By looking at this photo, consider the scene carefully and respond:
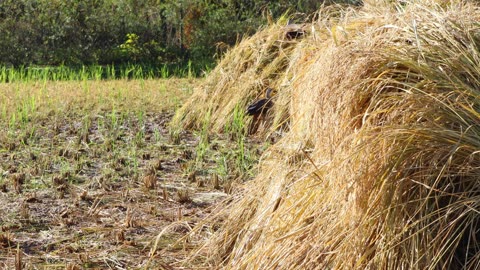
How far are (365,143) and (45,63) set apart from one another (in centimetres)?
1109

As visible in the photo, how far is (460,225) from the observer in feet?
9.70

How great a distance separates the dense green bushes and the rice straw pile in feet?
30.4

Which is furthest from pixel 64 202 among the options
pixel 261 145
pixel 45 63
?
pixel 45 63

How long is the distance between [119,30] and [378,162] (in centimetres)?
1111

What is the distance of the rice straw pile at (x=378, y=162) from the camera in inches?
116

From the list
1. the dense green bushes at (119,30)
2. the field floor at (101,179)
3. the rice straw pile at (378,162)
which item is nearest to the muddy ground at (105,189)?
Result: the field floor at (101,179)

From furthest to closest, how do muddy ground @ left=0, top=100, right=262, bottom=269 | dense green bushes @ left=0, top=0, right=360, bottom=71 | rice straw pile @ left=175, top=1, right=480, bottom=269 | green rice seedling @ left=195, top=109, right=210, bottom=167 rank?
dense green bushes @ left=0, top=0, right=360, bottom=71
green rice seedling @ left=195, top=109, right=210, bottom=167
muddy ground @ left=0, top=100, right=262, bottom=269
rice straw pile @ left=175, top=1, right=480, bottom=269

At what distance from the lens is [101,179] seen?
5469 mm

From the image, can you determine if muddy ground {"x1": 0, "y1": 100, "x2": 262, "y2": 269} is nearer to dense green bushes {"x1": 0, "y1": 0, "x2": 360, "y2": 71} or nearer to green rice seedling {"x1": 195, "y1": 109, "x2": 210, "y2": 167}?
green rice seedling {"x1": 195, "y1": 109, "x2": 210, "y2": 167}

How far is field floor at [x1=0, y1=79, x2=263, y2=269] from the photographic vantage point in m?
4.14

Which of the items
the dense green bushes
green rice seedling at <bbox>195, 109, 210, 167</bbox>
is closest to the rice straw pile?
green rice seedling at <bbox>195, 109, 210, 167</bbox>

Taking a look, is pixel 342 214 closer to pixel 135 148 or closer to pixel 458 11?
pixel 458 11

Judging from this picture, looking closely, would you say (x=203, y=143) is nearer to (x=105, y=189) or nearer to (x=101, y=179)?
(x=101, y=179)

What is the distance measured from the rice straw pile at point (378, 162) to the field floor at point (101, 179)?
1.96 ft
